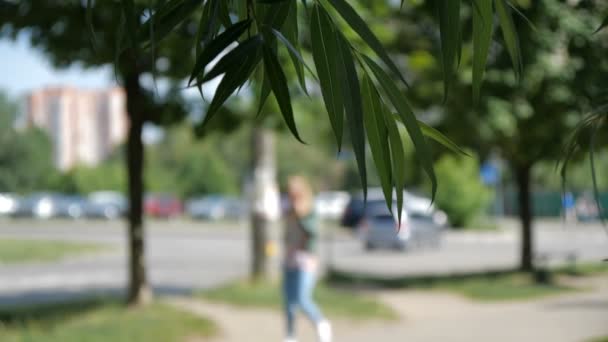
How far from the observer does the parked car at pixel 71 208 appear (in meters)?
56.3

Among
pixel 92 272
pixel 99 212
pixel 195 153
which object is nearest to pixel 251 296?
pixel 92 272

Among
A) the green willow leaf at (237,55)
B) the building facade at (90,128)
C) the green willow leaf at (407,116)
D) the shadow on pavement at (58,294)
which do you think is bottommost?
the shadow on pavement at (58,294)

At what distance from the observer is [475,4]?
2.11 meters

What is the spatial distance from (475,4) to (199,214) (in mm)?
51039

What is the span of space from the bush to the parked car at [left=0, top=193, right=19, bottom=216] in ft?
91.9

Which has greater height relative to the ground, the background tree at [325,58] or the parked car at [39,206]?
the background tree at [325,58]

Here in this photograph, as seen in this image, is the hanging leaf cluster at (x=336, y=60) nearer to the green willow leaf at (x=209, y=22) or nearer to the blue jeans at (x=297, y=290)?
the green willow leaf at (x=209, y=22)

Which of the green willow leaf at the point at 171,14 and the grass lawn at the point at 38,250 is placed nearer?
the green willow leaf at the point at 171,14

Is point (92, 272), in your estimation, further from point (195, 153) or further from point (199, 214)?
point (195, 153)

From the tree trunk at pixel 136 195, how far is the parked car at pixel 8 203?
159ft

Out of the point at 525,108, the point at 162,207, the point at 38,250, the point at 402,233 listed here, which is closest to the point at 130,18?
the point at 525,108

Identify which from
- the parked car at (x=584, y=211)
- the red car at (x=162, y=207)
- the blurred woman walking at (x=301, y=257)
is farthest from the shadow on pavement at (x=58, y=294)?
the red car at (x=162, y=207)

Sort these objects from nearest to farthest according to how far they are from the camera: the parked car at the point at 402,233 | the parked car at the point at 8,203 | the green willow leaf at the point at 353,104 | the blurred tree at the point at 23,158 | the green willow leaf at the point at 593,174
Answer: the green willow leaf at the point at 353,104 → the green willow leaf at the point at 593,174 → the parked car at the point at 402,233 → the blurred tree at the point at 23,158 → the parked car at the point at 8,203

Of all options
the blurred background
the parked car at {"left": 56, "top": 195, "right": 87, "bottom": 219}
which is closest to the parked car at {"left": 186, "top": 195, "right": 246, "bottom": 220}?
the parked car at {"left": 56, "top": 195, "right": 87, "bottom": 219}
